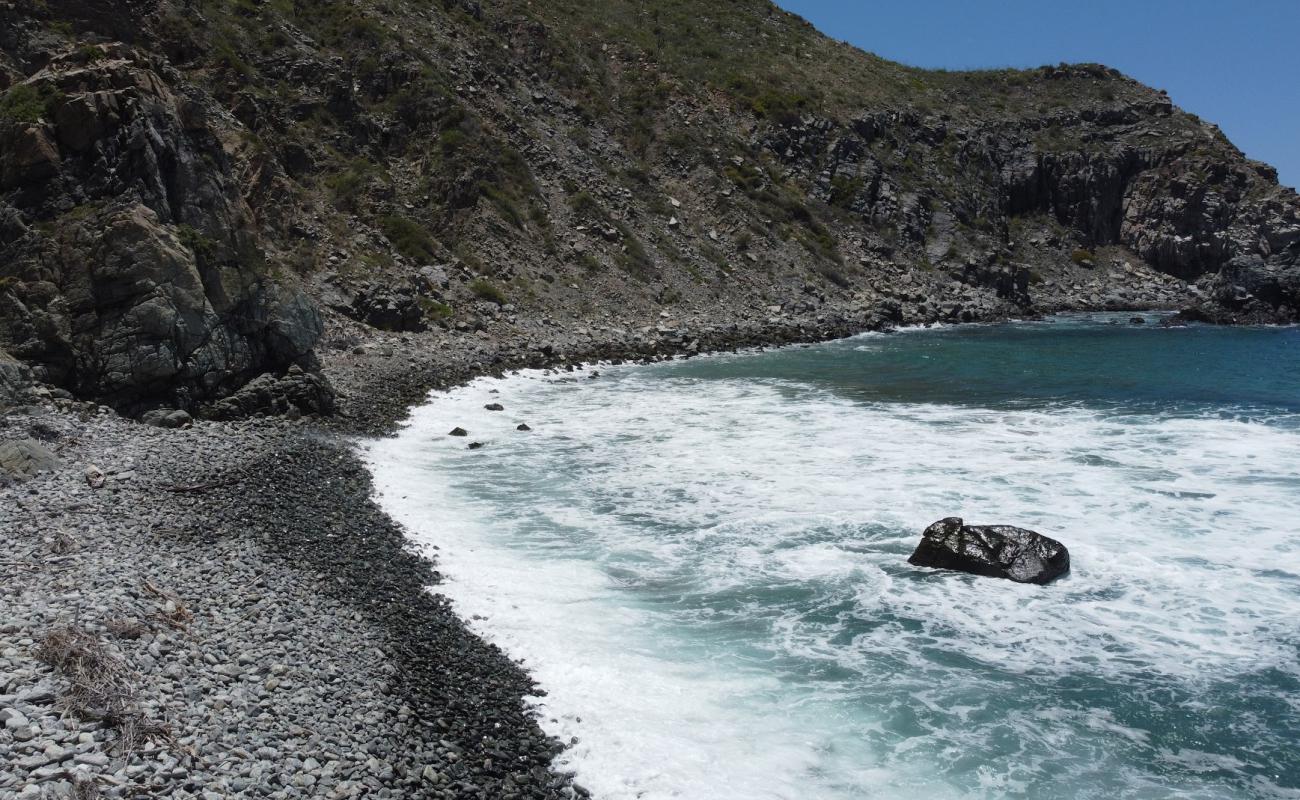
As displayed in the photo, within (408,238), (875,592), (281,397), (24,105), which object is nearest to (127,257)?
(281,397)

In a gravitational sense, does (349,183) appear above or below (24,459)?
above

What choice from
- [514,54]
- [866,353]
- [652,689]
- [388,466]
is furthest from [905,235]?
[652,689]

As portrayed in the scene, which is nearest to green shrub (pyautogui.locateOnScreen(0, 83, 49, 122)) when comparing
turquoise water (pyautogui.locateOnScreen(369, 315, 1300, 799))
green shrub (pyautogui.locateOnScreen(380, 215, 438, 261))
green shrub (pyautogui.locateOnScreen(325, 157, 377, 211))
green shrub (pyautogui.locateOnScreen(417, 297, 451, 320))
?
turquoise water (pyautogui.locateOnScreen(369, 315, 1300, 799))

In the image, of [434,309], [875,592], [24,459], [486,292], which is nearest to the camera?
[875,592]

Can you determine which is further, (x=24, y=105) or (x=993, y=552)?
(x=24, y=105)

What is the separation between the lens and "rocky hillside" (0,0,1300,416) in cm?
2116

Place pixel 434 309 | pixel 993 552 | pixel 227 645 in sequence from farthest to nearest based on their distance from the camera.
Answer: pixel 434 309
pixel 993 552
pixel 227 645

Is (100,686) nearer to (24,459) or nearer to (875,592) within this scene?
(24,459)

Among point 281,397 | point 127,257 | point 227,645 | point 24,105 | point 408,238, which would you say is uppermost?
point 24,105

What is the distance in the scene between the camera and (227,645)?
32.0 feet

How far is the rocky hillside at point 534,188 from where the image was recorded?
21.2 meters

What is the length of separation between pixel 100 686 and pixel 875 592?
10.6 metres

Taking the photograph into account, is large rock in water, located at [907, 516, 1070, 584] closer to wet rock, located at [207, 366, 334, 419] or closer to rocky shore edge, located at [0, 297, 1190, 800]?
rocky shore edge, located at [0, 297, 1190, 800]

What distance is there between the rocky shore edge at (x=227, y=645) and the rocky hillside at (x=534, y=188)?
5891mm
